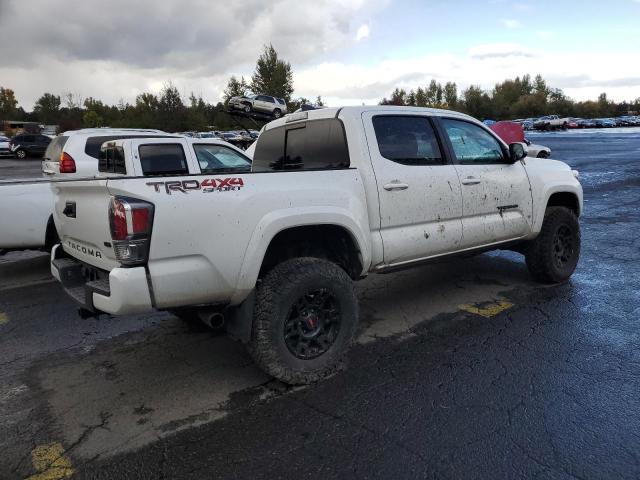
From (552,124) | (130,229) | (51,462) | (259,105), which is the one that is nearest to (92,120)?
(259,105)

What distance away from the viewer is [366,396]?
324 centimetres

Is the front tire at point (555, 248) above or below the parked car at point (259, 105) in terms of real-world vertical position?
below

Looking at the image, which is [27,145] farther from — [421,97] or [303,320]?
[421,97]

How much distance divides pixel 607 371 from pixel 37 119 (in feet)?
377

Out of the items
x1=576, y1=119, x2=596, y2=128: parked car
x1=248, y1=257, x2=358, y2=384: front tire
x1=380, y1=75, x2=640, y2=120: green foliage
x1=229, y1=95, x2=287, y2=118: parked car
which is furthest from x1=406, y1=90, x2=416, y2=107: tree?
x1=248, y1=257, x2=358, y2=384: front tire

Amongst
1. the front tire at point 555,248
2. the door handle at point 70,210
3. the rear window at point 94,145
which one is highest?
the rear window at point 94,145

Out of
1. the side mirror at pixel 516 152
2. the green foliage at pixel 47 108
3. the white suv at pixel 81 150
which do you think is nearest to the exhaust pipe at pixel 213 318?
the side mirror at pixel 516 152

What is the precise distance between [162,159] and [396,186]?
5023mm

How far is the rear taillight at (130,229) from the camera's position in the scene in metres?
2.78

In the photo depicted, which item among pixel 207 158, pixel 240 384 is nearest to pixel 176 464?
pixel 240 384

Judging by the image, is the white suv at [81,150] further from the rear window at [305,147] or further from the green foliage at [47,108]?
the green foliage at [47,108]

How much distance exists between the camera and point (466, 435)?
2.78 meters

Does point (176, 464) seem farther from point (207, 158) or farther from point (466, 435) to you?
point (207, 158)

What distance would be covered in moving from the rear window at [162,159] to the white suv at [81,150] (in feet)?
3.61
